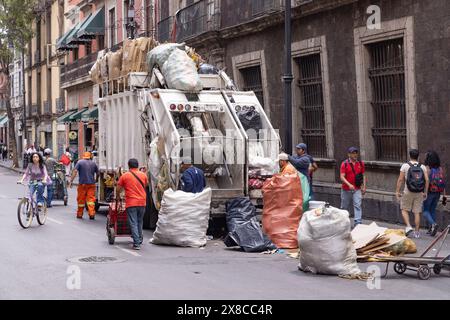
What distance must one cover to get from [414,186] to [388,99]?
3646 millimetres

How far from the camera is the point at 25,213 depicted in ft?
52.1

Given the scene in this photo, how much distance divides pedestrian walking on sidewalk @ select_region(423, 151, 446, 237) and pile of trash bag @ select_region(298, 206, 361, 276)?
465 cm

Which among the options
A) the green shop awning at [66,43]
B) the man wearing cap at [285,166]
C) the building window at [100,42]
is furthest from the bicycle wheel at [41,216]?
→ the green shop awning at [66,43]

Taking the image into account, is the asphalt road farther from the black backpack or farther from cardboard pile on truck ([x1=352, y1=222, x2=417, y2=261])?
the black backpack

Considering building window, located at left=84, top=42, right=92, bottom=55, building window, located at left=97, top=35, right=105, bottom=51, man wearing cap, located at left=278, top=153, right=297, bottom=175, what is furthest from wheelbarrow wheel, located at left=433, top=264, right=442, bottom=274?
building window, located at left=84, top=42, right=92, bottom=55

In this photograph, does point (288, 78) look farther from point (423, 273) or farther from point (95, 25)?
point (95, 25)

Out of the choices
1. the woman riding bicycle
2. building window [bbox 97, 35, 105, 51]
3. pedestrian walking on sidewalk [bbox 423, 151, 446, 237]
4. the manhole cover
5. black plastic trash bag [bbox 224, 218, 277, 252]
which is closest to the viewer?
the manhole cover

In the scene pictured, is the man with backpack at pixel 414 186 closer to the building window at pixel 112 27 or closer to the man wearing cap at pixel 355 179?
the man wearing cap at pixel 355 179

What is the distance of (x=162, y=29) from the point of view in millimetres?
30875

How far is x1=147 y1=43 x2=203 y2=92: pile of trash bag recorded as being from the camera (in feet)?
49.8

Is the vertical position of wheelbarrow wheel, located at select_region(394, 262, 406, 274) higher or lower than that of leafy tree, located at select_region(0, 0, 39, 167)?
lower

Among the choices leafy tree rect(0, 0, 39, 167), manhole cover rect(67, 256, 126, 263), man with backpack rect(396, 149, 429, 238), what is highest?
leafy tree rect(0, 0, 39, 167)

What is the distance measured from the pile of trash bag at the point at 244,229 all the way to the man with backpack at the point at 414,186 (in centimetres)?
293
